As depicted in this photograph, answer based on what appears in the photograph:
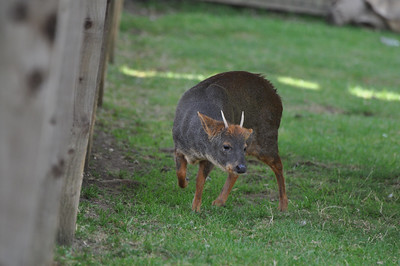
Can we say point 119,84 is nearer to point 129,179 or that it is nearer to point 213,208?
point 129,179

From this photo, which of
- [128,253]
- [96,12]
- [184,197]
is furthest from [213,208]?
[96,12]

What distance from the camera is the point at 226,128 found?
6293mm

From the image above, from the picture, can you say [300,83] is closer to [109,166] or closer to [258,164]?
[258,164]

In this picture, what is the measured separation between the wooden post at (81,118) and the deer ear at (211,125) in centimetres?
159

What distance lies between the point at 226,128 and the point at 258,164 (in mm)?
2469

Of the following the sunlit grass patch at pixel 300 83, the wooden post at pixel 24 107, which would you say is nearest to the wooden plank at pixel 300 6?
the sunlit grass patch at pixel 300 83

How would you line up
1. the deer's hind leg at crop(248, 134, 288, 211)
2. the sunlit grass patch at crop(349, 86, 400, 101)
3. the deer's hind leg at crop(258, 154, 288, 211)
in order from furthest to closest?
1. the sunlit grass patch at crop(349, 86, 400, 101)
2. the deer's hind leg at crop(248, 134, 288, 211)
3. the deer's hind leg at crop(258, 154, 288, 211)

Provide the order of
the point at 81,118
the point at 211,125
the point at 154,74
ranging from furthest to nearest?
1. the point at 154,74
2. the point at 211,125
3. the point at 81,118

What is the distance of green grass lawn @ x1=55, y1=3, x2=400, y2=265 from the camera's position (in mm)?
5348

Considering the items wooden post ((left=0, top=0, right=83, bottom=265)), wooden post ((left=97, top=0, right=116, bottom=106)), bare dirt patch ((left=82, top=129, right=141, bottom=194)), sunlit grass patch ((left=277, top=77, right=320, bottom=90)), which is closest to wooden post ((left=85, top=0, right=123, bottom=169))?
wooden post ((left=97, top=0, right=116, bottom=106))

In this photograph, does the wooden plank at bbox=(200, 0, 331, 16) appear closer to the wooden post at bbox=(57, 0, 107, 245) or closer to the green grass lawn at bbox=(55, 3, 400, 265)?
the green grass lawn at bbox=(55, 3, 400, 265)

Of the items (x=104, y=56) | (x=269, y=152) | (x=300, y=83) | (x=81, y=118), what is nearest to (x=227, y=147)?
(x=269, y=152)

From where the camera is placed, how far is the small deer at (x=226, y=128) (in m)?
6.28

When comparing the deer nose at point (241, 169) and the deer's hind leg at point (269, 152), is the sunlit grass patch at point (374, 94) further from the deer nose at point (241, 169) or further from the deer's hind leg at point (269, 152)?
the deer nose at point (241, 169)
